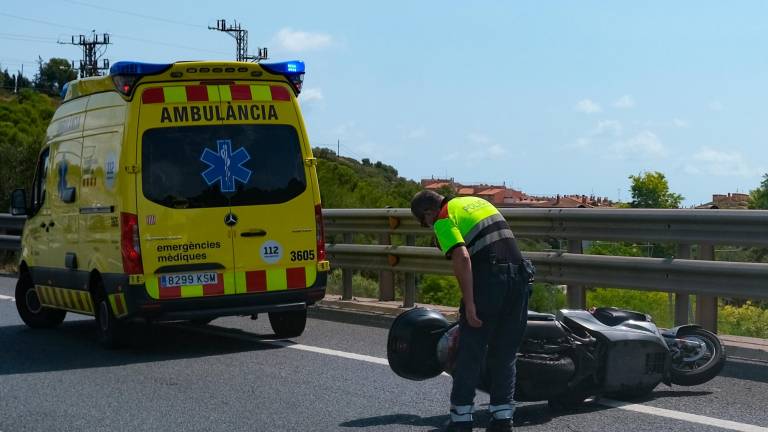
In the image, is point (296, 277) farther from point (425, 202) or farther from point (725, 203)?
point (725, 203)

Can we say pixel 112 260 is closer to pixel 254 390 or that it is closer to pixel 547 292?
pixel 254 390

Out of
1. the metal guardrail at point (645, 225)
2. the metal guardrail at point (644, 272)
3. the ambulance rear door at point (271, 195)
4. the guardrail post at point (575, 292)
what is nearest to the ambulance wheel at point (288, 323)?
the ambulance rear door at point (271, 195)

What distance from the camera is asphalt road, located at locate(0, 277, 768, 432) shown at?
6.52 meters

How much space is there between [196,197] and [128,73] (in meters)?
1.15

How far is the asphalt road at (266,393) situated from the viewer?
6.52m

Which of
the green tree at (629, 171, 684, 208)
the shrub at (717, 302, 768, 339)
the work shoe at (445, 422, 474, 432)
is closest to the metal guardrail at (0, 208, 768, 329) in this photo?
the shrub at (717, 302, 768, 339)

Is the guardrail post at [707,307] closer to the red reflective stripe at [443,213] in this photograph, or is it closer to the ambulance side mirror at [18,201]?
the red reflective stripe at [443,213]

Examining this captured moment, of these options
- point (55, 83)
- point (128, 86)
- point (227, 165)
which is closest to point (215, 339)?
point (227, 165)

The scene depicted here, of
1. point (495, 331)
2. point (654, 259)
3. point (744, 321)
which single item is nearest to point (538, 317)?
point (495, 331)

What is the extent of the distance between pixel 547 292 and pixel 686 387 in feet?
13.7

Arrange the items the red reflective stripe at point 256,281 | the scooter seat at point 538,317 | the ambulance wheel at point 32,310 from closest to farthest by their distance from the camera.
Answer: the scooter seat at point 538,317
the red reflective stripe at point 256,281
the ambulance wheel at point 32,310

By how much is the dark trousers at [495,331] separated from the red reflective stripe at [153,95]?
4183 millimetres

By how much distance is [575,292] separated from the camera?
10039 millimetres

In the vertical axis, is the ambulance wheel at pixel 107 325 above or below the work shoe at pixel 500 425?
above
